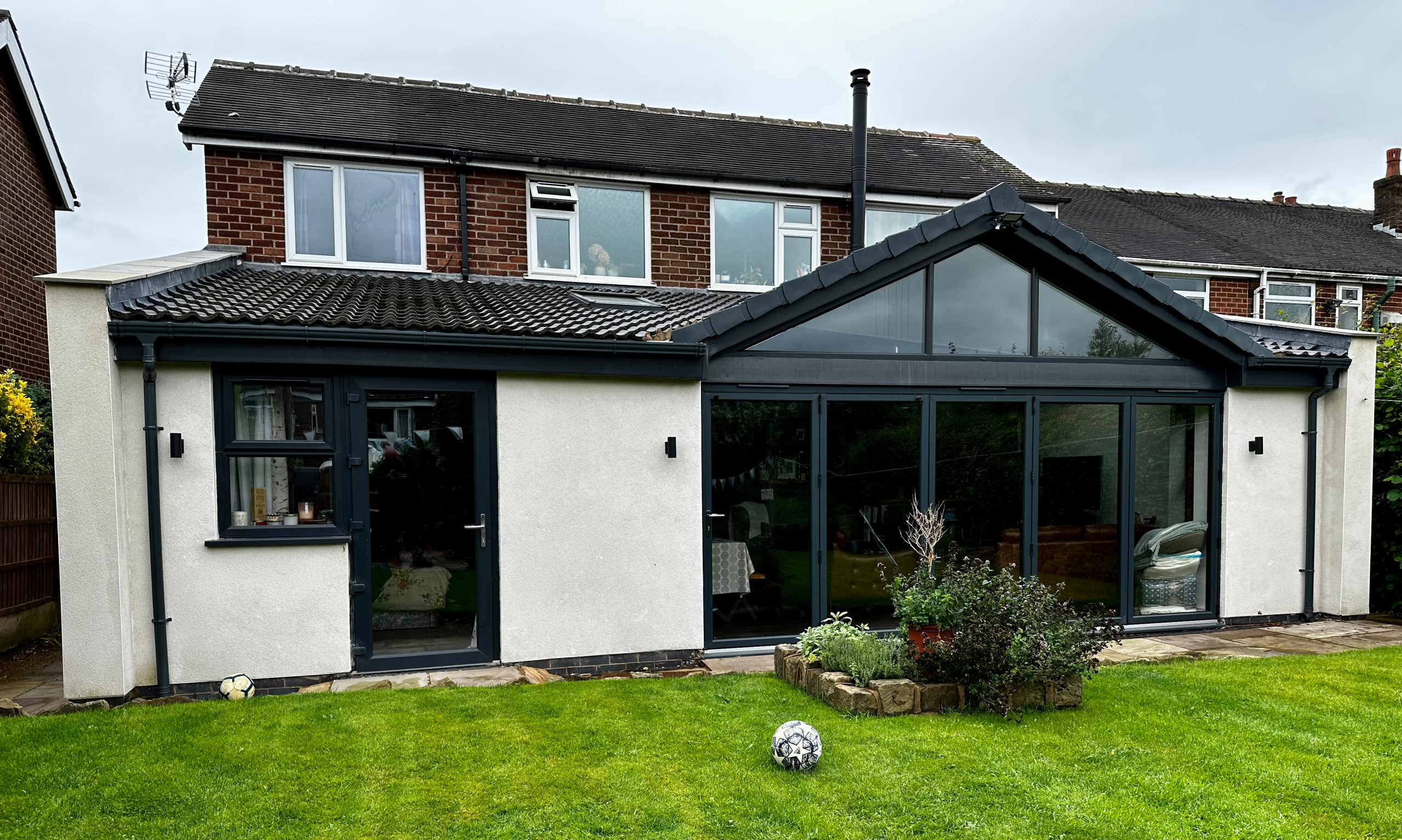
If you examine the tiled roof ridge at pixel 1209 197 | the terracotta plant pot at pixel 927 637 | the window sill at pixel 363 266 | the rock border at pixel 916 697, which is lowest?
the rock border at pixel 916 697

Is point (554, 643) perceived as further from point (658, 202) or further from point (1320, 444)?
point (1320, 444)

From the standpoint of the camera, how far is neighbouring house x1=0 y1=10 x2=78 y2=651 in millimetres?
8289

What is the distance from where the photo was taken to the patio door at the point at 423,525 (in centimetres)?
667

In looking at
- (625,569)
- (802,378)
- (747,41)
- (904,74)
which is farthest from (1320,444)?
(747,41)

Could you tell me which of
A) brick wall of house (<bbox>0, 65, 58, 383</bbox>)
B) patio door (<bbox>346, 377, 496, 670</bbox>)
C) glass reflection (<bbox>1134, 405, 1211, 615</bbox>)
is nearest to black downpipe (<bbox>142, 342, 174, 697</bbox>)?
patio door (<bbox>346, 377, 496, 670</bbox>)

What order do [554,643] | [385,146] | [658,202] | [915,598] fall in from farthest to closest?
[658,202], [385,146], [554,643], [915,598]

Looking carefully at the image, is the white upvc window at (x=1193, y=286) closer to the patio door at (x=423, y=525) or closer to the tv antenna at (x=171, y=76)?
the patio door at (x=423, y=525)

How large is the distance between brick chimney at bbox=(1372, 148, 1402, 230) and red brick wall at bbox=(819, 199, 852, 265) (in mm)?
17519

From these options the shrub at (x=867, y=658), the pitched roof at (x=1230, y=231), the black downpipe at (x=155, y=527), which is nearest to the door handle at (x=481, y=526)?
the black downpipe at (x=155, y=527)

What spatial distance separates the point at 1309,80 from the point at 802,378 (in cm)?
1582

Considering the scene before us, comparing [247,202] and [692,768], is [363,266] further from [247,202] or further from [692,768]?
[692,768]

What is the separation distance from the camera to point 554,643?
7020 millimetres

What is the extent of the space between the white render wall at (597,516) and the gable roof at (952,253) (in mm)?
812

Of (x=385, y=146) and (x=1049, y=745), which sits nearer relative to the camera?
(x=1049, y=745)
